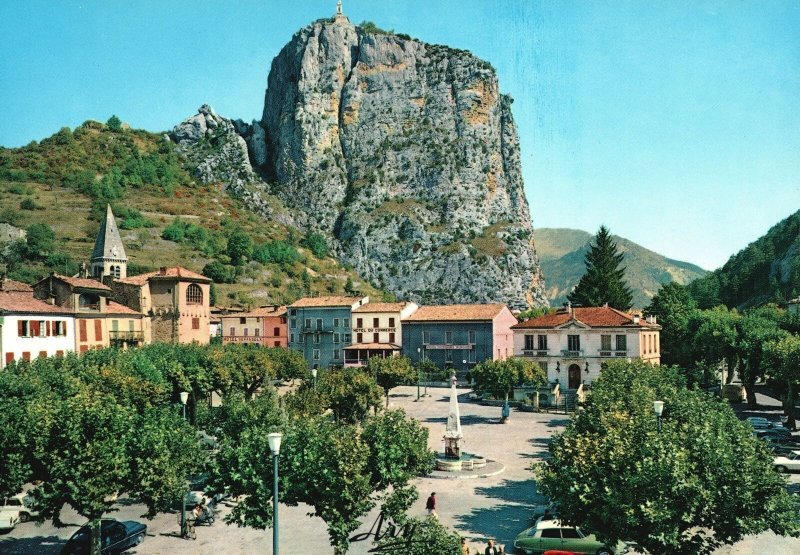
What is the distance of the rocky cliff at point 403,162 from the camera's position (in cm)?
17250

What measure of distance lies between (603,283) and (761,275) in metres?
86.2

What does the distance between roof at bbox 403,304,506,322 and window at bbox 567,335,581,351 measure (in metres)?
18.1

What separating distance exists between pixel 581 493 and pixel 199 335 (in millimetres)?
62663

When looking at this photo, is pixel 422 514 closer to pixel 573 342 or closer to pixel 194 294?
pixel 573 342

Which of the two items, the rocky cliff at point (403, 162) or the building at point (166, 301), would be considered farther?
the rocky cliff at point (403, 162)

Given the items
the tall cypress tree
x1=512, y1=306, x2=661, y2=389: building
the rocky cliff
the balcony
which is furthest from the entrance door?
the rocky cliff

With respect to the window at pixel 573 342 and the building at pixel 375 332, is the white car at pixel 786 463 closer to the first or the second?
the window at pixel 573 342

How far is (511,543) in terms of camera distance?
25.6 metres

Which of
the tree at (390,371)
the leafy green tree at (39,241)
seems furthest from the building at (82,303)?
the leafy green tree at (39,241)

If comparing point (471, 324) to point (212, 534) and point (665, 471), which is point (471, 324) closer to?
point (212, 534)

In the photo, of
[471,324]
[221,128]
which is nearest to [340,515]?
[471,324]

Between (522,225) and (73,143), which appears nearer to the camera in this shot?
(73,143)

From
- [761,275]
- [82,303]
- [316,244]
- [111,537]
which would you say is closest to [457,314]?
[82,303]

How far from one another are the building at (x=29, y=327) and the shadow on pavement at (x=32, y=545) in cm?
2372
